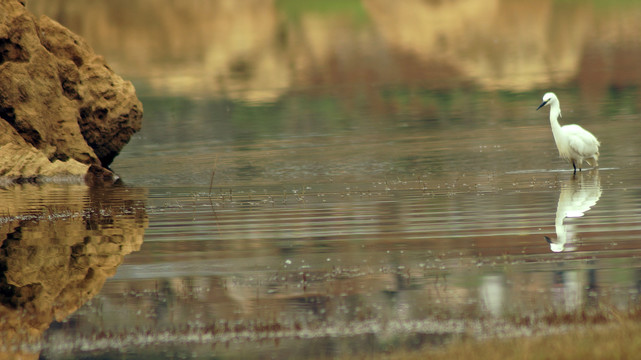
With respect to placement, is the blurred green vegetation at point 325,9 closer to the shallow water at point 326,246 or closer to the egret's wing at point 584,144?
the shallow water at point 326,246

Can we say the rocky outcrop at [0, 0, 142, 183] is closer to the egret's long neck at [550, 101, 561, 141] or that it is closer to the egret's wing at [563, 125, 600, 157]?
the egret's long neck at [550, 101, 561, 141]

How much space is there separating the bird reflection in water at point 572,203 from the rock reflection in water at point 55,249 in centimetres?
526

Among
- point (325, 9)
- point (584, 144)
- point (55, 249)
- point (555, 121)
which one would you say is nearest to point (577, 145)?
point (584, 144)

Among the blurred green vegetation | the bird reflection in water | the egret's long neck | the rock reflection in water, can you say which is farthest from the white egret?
the blurred green vegetation

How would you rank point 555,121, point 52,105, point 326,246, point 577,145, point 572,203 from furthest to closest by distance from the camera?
1. point 52,105
2. point 555,121
3. point 577,145
4. point 572,203
5. point 326,246

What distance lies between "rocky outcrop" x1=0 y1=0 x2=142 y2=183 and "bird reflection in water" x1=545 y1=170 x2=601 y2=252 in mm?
10947

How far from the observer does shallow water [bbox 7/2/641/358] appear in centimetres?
995

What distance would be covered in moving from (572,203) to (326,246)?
524cm

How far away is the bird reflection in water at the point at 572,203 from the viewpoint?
45.1 ft

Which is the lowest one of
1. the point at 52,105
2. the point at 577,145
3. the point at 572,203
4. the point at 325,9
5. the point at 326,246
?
the point at 326,246

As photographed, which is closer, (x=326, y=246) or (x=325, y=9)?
(x=326, y=246)

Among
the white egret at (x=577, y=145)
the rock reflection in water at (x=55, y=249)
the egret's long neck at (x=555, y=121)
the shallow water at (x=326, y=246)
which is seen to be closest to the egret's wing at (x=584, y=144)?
the white egret at (x=577, y=145)

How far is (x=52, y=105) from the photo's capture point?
26250mm

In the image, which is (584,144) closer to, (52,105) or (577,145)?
(577,145)
